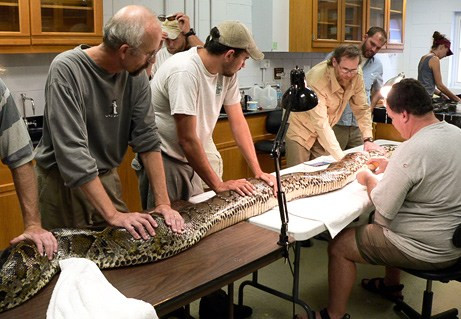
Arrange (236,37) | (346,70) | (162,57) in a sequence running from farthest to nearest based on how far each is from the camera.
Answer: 1. (162,57)
2. (346,70)
3. (236,37)

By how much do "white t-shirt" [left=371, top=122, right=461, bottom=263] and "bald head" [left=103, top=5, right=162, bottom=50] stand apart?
1324mm

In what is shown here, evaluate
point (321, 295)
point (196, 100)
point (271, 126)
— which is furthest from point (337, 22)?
point (196, 100)

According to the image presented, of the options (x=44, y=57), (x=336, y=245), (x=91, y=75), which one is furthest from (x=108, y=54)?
(x=44, y=57)

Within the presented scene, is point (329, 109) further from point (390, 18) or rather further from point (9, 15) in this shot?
point (390, 18)

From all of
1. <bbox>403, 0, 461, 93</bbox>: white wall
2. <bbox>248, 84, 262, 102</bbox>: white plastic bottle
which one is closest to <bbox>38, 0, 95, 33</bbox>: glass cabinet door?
<bbox>248, 84, 262, 102</bbox>: white plastic bottle

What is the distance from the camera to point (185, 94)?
2.57m

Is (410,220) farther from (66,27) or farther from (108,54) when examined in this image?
(66,27)

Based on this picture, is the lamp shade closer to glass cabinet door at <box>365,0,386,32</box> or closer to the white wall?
glass cabinet door at <box>365,0,386,32</box>

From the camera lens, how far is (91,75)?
7.06ft

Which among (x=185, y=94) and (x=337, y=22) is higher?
(x=337, y=22)

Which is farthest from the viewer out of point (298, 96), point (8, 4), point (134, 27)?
point (8, 4)

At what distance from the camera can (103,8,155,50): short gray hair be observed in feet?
6.53

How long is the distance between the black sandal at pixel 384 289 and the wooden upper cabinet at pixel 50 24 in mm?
2625

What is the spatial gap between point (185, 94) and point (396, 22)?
535 cm
